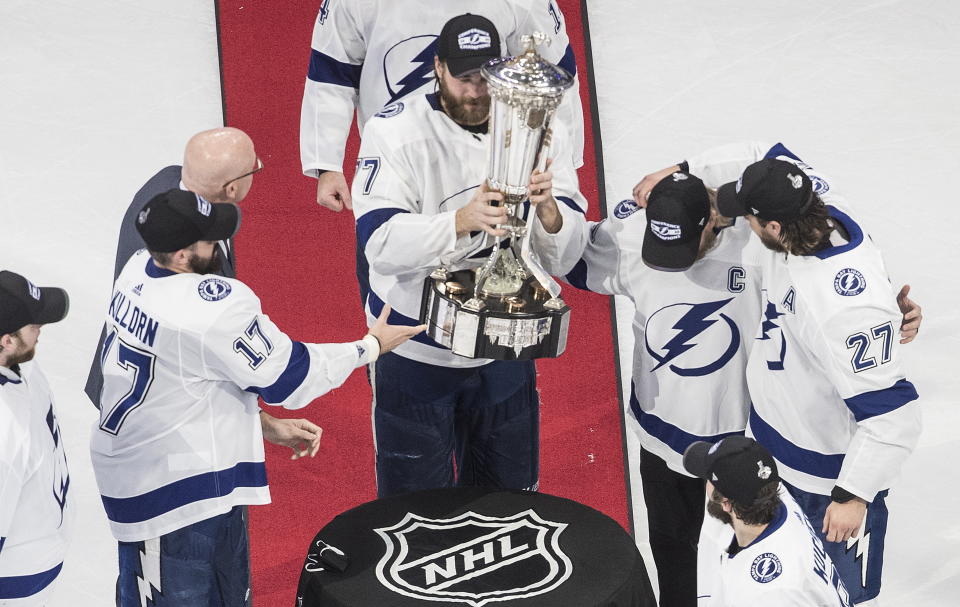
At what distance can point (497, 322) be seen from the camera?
12.0 feet

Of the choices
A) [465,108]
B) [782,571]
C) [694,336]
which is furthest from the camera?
[694,336]

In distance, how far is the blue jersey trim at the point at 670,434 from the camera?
414 centimetres

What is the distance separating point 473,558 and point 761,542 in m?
0.78

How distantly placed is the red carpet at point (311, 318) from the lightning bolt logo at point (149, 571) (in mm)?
819

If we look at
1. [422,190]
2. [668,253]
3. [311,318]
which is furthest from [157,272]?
[311,318]

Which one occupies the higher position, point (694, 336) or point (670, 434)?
point (694, 336)

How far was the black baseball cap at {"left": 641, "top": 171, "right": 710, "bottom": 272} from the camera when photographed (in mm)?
3807

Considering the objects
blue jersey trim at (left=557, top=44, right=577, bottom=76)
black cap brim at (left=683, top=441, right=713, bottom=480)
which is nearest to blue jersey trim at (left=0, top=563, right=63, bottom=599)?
black cap brim at (left=683, top=441, right=713, bottom=480)

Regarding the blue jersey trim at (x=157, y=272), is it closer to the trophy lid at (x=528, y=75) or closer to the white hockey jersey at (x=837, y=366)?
the trophy lid at (x=528, y=75)

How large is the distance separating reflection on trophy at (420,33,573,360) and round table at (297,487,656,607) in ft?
1.49

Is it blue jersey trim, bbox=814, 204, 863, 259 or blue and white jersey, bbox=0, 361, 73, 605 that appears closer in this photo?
blue and white jersey, bbox=0, 361, 73, 605

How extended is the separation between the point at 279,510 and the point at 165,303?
5.55 feet

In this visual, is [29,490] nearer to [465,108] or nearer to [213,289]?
[213,289]

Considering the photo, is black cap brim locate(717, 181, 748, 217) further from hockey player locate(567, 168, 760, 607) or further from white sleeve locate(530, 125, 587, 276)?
white sleeve locate(530, 125, 587, 276)
